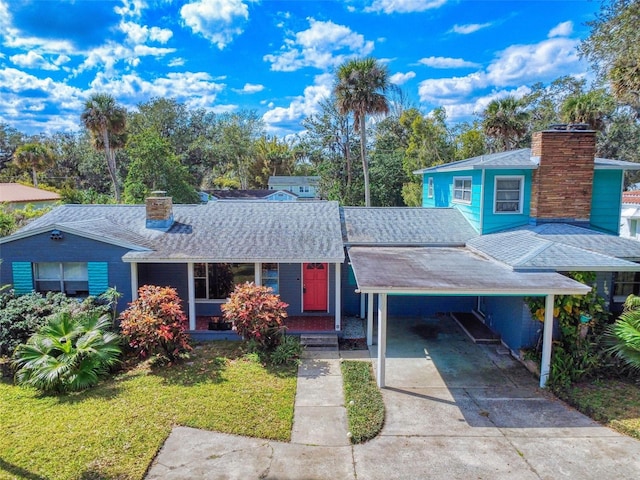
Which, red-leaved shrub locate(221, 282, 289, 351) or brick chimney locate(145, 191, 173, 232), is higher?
brick chimney locate(145, 191, 173, 232)

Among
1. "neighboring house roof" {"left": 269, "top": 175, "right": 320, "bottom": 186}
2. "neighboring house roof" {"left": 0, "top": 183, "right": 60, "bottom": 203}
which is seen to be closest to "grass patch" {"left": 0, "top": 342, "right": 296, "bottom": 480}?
"neighboring house roof" {"left": 0, "top": 183, "right": 60, "bottom": 203}

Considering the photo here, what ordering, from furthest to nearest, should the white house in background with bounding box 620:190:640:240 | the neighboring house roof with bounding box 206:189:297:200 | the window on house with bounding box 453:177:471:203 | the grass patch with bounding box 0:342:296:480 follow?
the neighboring house roof with bounding box 206:189:297:200 < the white house in background with bounding box 620:190:640:240 < the window on house with bounding box 453:177:471:203 < the grass patch with bounding box 0:342:296:480

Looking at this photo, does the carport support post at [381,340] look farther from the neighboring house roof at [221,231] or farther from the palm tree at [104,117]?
the palm tree at [104,117]

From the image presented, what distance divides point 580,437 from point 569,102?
21.8 meters

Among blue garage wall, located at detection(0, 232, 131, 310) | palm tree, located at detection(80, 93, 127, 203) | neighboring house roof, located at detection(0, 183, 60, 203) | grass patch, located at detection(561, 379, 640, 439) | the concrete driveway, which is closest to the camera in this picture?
the concrete driveway

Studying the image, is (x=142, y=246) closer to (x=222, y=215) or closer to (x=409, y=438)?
(x=222, y=215)

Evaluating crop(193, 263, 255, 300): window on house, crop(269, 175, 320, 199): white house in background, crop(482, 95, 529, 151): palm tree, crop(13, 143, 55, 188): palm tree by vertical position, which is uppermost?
crop(482, 95, 529, 151): palm tree

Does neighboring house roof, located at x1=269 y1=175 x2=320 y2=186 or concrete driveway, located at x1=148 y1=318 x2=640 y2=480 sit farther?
neighboring house roof, located at x1=269 y1=175 x2=320 y2=186

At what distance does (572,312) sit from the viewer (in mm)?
9961

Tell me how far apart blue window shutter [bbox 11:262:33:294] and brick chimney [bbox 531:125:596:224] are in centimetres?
1566

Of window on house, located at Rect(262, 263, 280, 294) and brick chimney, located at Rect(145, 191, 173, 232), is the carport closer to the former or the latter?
window on house, located at Rect(262, 263, 280, 294)

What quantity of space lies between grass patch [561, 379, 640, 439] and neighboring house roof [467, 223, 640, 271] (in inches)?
105

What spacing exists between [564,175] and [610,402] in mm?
7295

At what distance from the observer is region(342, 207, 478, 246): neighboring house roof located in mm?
14195
